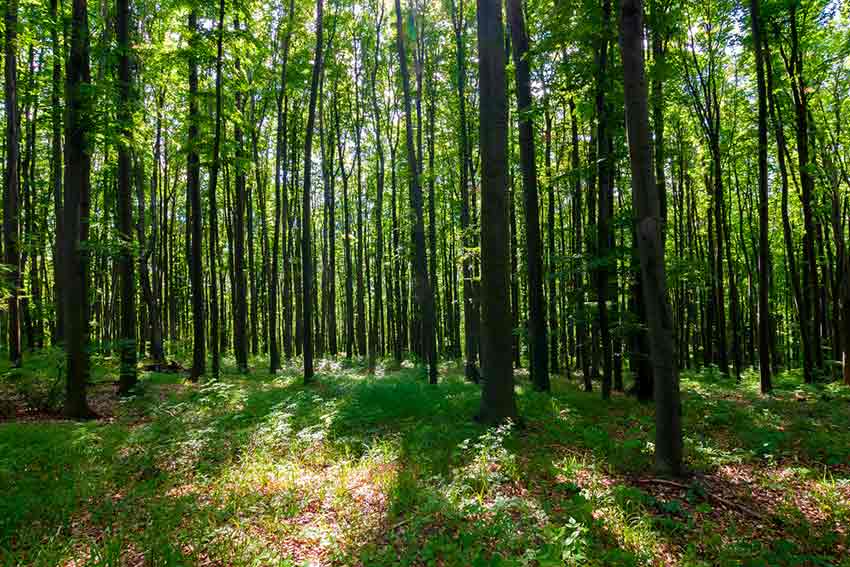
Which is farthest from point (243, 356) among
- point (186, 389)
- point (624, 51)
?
point (624, 51)

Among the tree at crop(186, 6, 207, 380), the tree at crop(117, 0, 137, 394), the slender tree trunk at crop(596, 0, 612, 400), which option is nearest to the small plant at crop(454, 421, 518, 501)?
the slender tree trunk at crop(596, 0, 612, 400)

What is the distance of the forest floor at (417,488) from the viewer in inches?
159

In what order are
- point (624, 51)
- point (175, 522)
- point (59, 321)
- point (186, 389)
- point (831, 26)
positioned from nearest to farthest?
point (175, 522), point (624, 51), point (186, 389), point (831, 26), point (59, 321)

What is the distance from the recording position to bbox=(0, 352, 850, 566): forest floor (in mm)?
4035

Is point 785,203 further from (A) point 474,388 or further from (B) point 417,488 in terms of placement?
(B) point 417,488

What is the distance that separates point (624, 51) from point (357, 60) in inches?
733

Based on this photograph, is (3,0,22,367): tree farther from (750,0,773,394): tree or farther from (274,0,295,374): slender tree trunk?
(750,0,773,394): tree

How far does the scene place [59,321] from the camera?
1667cm

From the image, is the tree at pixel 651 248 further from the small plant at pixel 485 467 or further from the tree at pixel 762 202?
the tree at pixel 762 202

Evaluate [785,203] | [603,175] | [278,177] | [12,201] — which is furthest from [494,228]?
[12,201]

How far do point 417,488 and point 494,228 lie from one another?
436 cm

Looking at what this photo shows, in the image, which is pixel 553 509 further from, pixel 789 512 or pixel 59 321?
pixel 59 321

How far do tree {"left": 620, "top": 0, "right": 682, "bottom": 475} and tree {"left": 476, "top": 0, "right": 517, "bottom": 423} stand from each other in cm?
234

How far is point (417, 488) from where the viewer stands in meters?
5.29
